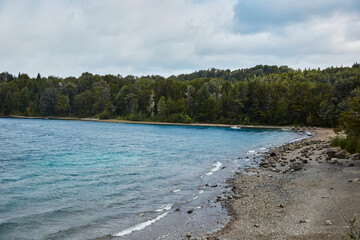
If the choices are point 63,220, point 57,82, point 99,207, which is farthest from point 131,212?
point 57,82

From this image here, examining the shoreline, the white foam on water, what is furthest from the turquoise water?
the shoreline

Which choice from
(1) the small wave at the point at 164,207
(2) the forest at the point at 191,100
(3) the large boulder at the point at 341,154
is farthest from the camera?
(2) the forest at the point at 191,100

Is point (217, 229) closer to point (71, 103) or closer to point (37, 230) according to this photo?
point (37, 230)

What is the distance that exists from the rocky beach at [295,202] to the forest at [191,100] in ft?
206

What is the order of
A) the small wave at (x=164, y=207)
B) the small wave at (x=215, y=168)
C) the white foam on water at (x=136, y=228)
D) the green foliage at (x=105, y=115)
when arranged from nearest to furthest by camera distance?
the white foam on water at (x=136, y=228) < the small wave at (x=164, y=207) < the small wave at (x=215, y=168) < the green foliage at (x=105, y=115)

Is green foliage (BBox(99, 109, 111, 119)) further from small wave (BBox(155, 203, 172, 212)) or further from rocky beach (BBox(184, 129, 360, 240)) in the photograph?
small wave (BBox(155, 203, 172, 212))

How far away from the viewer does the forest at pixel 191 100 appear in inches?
3890

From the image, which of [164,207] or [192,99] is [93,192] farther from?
[192,99]

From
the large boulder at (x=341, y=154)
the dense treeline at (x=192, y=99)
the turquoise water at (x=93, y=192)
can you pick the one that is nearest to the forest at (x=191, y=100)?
the dense treeline at (x=192, y=99)

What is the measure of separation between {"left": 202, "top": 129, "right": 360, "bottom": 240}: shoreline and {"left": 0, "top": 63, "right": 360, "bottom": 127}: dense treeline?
6547cm

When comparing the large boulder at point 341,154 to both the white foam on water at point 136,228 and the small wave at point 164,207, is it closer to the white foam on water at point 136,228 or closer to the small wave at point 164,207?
the small wave at point 164,207

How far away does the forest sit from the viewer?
98812 millimetres

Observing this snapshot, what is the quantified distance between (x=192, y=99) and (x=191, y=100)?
2.46 feet

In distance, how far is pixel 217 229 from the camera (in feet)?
39.1
